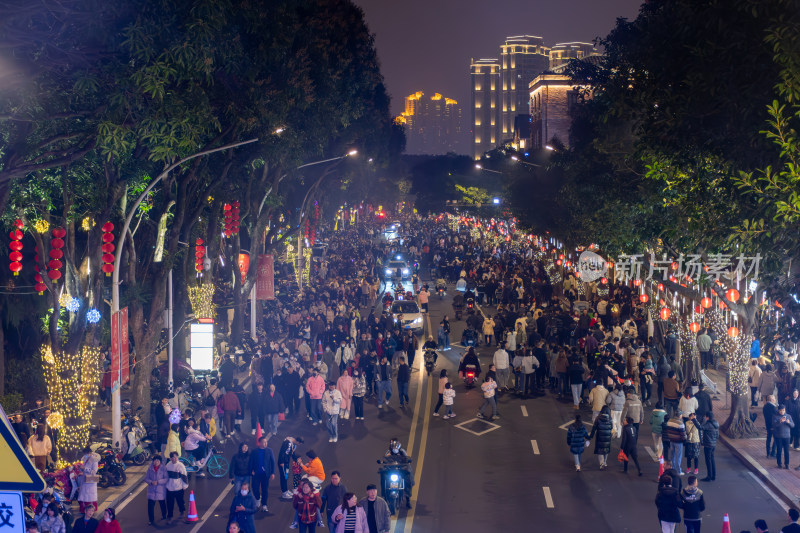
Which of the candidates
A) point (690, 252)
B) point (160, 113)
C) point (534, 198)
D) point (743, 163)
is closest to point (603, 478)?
point (690, 252)

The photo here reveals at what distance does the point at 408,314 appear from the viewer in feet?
131

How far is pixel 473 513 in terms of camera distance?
17.4m

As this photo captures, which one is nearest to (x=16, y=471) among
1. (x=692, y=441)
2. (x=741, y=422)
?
(x=692, y=441)

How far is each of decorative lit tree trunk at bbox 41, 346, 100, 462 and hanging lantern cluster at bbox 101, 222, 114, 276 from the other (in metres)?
1.95

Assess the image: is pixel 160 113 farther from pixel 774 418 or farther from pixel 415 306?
pixel 415 306

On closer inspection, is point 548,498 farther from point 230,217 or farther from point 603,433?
point 230,217

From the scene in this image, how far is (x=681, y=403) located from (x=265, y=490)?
31.8ft

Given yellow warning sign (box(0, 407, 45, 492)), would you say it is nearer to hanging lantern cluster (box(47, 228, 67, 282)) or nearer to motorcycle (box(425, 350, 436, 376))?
hanging lantern cluster (box(47, 228, 67, 282))

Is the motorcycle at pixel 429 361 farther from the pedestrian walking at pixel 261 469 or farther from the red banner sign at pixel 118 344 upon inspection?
the pedestrian walking at pixel 261 469

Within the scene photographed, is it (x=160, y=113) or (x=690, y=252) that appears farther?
(x=690, y=252)

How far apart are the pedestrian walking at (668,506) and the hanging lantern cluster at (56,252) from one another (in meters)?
13.2

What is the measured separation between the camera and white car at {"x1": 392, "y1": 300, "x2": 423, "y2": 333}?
39500 millimetres

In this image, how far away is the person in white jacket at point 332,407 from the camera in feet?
73.3

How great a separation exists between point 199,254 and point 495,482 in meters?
16.3
